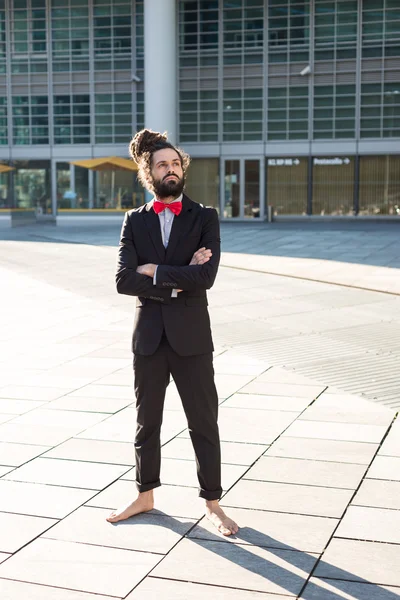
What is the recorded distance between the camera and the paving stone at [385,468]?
564cm

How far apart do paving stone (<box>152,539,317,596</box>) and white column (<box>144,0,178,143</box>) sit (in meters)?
37.8

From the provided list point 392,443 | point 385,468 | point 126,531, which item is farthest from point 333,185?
point 126,531

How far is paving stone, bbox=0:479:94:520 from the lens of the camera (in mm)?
5105

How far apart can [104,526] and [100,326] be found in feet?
23.9

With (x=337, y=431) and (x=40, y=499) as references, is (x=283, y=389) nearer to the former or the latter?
(x=337, y=431)

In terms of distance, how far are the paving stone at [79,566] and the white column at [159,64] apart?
37768 mm

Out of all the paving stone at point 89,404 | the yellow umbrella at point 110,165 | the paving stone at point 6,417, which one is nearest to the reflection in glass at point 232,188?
the yellow umbrella at point 110,165

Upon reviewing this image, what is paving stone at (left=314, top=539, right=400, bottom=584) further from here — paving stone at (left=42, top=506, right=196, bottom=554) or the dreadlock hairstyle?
Answer: the dreadlock hairstyle

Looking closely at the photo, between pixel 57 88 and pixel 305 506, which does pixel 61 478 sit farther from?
pixel 57 88

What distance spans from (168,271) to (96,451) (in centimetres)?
209

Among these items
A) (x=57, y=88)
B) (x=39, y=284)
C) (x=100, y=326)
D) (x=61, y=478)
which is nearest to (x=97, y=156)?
(x=57, y=88)

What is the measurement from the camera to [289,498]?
5.26 m

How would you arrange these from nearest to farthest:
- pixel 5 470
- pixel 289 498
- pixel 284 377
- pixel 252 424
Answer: pixel 289 498 < pixel 5 470 < pixel 252 424 < pixel 284 377

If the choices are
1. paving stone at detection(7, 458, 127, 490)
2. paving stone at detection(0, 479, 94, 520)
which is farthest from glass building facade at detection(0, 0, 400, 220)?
paving stone at detection(0, 479, 94, 520)
